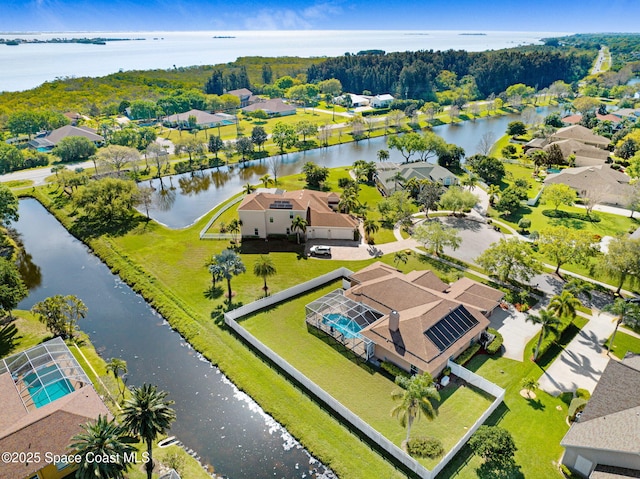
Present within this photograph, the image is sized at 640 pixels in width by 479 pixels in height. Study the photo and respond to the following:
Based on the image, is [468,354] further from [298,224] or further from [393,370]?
[298,224]

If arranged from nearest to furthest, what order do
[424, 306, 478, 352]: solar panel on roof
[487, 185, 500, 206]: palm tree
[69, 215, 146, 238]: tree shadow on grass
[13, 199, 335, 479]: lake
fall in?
[13, 199, 335, 479]: lake, [424, 306, 478, 352]: solar panel on roof, [69, 215, 146, 238]: tree shadow on grass, [487, 185, 500, 206]: palm tree

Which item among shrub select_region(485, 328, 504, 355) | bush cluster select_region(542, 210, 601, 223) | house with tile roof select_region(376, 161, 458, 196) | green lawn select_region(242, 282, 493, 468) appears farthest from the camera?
house with tile roof select_region(376, 161, 458, 196)

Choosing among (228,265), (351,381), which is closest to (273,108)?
(228,265)

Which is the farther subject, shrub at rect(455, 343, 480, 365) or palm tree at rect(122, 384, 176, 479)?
shrub at rect(455, 343, 480, 365)

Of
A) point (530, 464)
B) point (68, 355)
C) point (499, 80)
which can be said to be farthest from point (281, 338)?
point (499, 80)

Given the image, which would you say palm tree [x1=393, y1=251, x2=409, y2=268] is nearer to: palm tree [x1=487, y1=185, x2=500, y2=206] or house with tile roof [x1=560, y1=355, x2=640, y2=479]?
house with tile roof [x1=560, y1=355, x2=640, y2=479]

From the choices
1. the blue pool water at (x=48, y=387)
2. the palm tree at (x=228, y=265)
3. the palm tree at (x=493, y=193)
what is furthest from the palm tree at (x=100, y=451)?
the palm tree at (x=493, y=193)

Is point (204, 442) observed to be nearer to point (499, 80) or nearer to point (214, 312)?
point (214, 312)

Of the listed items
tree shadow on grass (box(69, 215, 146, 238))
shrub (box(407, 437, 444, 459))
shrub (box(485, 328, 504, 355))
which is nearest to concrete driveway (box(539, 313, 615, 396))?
shrub (box(485, 328, 504, 355))

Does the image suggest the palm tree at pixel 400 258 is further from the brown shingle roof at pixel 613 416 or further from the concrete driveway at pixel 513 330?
the brown shingle roof at pixel 613 416
